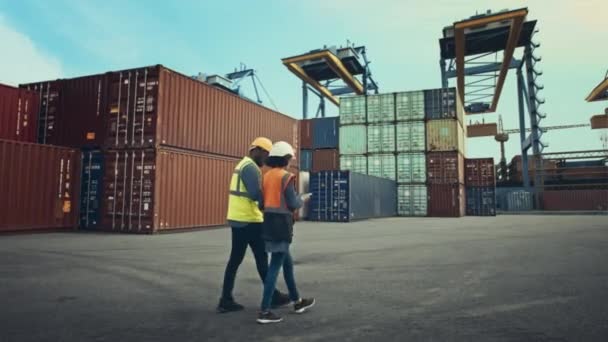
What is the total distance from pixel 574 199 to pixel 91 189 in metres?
41.0

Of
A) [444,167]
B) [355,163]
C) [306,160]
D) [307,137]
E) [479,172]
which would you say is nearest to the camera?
[444,167]

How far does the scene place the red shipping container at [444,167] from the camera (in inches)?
1021

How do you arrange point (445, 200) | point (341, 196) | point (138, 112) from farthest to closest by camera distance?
point (445, 200)
point (341, 196)
point (138, 112)

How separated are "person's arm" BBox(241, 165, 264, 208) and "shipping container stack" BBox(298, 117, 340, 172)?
1056 inches

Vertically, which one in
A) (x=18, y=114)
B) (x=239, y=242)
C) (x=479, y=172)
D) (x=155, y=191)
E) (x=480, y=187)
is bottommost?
(x=239, y=242)

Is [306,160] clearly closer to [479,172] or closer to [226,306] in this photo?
[479,172]

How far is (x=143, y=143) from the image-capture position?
42.4 feet

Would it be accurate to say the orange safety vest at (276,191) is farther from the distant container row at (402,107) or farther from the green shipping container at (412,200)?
the distant container row at (402,107)

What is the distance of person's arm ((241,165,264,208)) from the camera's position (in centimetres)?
415

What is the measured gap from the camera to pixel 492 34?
30.7 meters

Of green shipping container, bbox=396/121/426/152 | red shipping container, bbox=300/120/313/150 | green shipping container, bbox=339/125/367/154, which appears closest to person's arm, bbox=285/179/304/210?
green shipping container, bbox=396/121/426/152

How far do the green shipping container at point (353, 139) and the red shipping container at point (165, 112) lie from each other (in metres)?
14.0

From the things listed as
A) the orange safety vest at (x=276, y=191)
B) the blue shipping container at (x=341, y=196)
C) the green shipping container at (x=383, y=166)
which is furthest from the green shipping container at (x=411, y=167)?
the orange safety vest at (x=276, y=191)

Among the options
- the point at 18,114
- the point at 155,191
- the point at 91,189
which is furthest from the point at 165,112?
the point at 18,114
